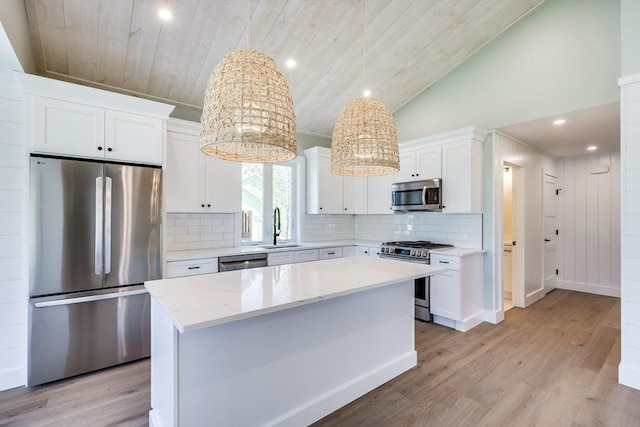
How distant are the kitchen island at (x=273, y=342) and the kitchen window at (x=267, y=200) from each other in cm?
216

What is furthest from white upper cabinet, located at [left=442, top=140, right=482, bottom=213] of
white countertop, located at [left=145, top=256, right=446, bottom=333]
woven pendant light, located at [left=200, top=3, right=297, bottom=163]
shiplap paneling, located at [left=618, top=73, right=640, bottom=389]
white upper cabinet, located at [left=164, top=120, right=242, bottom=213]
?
woven pendant light, located at [left=200, top=3, right=297, bottom=163]

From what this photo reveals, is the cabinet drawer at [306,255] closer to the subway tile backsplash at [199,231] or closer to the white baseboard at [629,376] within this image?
→ the subway tile backsplash at [199,231]

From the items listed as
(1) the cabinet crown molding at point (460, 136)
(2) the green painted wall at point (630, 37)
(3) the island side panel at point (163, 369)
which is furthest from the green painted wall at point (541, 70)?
(3) the island side panel at point (163, 369)

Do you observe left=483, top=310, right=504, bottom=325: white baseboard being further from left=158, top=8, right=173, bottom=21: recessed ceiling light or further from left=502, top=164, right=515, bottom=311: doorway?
left=158, top=8, right=173, bottom=21: recessed ceiling light

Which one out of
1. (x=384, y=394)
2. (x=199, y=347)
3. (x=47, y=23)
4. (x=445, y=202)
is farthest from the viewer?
(x=445, y=202)

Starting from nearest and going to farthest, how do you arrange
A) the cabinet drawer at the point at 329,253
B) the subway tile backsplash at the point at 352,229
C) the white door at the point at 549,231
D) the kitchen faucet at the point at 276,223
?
the subway tile backsplash at the point at 352,229 → the cabinet drawer at the point at 329,253 → the kitchen faucet at the point at 276,223 → the white door at the point at 549,231

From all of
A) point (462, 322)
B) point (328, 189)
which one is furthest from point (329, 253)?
point (462, 322)

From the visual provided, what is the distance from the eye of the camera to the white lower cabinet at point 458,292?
3520 millimetres

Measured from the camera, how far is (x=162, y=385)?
5.69ft

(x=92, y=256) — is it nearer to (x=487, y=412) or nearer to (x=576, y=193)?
(x=487, y=412)

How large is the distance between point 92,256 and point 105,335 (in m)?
0.69

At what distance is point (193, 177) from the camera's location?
11.5 feet

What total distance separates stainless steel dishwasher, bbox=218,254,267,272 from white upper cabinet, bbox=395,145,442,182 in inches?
88.8

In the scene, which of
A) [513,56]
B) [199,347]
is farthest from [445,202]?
[199,347]
